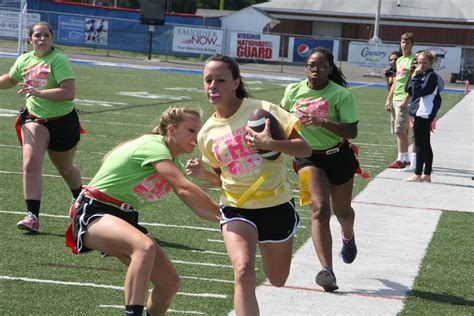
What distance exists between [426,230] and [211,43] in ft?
126

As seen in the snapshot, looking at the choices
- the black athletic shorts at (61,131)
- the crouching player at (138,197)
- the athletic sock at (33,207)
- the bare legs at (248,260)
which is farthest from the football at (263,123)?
the black athletic shorts at (61,131)

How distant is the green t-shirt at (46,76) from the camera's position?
31.6 ft

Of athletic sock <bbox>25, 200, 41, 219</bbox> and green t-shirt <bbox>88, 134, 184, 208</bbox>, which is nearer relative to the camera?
green t-shirt <bbox>88, 134, 184, 208</bbox>

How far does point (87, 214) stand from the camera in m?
6.11

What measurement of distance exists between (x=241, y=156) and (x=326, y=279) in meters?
2.03

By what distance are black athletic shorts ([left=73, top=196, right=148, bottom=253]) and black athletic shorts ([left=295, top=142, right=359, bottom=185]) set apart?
8.06 feet

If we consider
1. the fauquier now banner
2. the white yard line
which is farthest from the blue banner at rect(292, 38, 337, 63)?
the white yard line

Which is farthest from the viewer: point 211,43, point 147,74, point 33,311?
point 211,43

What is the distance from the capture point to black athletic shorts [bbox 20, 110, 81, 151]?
9703mm

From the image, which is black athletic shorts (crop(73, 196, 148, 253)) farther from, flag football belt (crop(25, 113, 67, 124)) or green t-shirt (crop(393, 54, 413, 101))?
green t-shirt (crop(393, 54, 413, 101))

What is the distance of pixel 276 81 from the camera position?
39812 millimetres

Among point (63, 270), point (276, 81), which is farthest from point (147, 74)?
point (63, 270)

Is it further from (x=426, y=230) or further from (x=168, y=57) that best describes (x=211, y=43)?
(x=426, y=230)

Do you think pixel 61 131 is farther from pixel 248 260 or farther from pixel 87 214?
pixel 248 260
